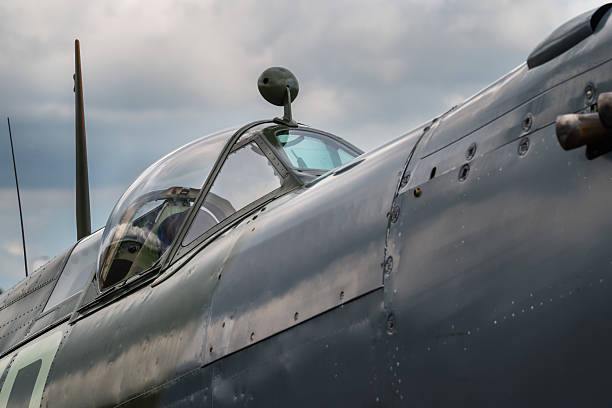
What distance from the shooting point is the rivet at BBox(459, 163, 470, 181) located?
2794mm

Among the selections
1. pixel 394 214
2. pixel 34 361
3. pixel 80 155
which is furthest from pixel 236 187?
pixel 80 155

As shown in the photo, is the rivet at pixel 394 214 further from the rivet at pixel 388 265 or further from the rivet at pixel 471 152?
the rivet at pixel 471 152

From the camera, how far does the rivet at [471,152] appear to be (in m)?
2.83

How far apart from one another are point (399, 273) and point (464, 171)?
390 mm

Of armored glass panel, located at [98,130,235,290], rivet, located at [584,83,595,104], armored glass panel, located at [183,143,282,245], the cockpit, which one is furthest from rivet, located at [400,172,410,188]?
armored glass panel, located at [98,130,235,290]

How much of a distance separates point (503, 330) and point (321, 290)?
2.92ft

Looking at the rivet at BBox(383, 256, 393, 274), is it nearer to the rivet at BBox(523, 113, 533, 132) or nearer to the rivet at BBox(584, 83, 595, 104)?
the rivet at BBox(523, 113, 533, 132)

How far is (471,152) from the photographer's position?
2850 mm

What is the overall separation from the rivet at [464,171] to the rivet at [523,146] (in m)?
0.22

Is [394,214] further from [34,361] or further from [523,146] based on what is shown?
[34,361]

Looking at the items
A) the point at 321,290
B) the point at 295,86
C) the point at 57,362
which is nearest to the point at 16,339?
the point at 57,362

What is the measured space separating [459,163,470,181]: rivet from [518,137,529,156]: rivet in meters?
0.22

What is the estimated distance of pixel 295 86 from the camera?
5801 mm

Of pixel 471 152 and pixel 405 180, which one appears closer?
pixel 471 152
